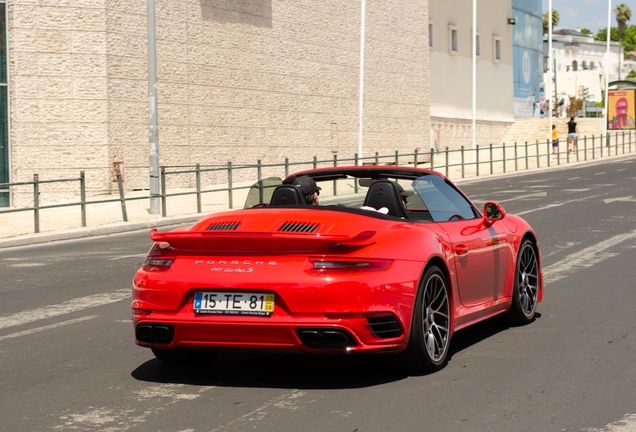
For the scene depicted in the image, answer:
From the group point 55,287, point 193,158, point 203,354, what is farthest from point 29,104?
point 203,354

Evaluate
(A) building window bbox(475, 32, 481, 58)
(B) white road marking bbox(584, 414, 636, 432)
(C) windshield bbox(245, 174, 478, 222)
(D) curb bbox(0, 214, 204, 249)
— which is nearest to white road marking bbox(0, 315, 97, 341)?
(C) windshield bbox(245, 174, 478, 222)

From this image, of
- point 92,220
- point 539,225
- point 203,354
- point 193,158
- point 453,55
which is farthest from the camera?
point 453,55

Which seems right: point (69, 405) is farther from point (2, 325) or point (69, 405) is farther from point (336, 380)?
point (2, 325)

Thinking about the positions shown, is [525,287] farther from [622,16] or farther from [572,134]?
[622,16]

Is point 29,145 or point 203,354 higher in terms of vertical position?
point 29,145

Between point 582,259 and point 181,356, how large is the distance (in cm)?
736

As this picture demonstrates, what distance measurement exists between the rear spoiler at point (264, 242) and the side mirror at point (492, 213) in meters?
2.06

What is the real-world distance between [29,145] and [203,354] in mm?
24654

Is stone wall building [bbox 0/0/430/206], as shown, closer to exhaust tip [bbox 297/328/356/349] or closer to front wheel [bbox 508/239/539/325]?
front wheel [bbox 508/239/539/325]

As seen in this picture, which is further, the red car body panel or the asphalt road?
the red car body panel

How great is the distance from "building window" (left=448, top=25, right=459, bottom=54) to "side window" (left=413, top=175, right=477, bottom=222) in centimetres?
5503

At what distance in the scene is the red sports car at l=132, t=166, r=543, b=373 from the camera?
6.03 metres

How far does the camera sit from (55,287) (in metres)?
11.9

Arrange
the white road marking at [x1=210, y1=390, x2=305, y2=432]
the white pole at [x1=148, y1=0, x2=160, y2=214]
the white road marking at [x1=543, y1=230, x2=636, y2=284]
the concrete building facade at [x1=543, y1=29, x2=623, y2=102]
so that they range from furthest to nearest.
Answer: the concrete building facade at [x1=543, y1=29, x2=623, y2=102] → the white pole at [x1=148, y1=0, x2=160, y2=214] → the white road marking at [x1=543, y1=230, x2=636, y2=284] → the white road marking at [x1=210, y1=390, x2=305, y2=432]
